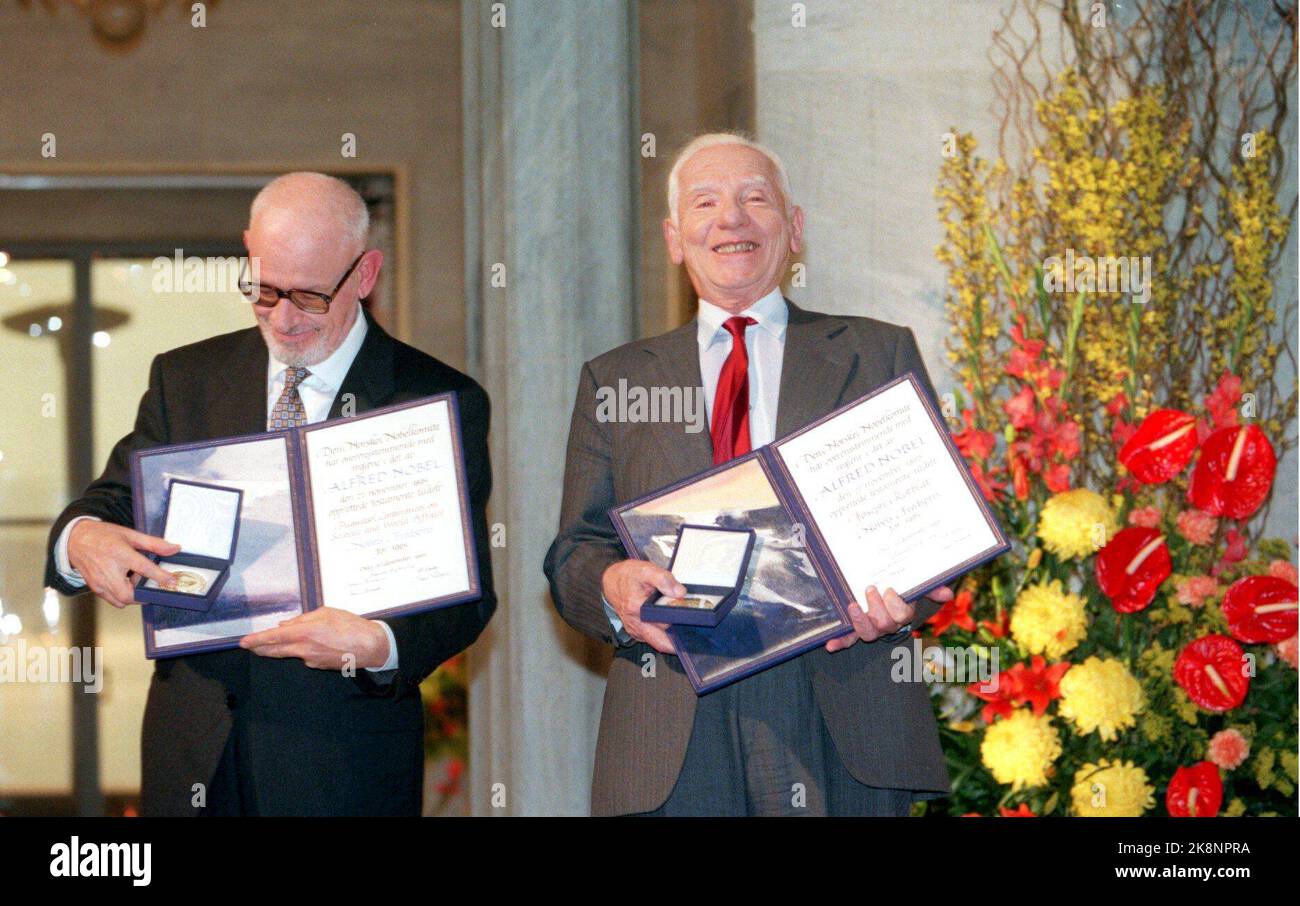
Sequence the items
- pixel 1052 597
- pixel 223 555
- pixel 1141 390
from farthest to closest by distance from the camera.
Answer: pixel 1141 390 → pixel 1052 597 → pixel 223 555

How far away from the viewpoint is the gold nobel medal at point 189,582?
8.93 ft

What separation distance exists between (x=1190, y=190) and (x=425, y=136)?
234 centimetres

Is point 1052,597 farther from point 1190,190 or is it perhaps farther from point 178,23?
point 178,23

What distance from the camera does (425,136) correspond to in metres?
4.93

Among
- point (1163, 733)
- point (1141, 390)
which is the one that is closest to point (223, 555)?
point (1163, 733)

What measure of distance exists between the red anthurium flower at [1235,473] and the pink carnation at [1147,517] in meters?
0.12

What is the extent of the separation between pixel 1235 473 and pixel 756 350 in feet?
3.98

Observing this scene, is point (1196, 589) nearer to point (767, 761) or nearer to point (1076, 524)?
point (1076, 524)

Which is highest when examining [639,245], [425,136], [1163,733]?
[425,136]

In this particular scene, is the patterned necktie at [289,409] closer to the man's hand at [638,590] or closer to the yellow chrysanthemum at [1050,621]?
the man's hand at [638,590]

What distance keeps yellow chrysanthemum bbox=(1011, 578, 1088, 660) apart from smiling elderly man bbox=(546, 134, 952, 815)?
73cm

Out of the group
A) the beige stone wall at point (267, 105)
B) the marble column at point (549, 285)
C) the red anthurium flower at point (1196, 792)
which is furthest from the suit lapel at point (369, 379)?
the beige stone wall at point (267, 105)
